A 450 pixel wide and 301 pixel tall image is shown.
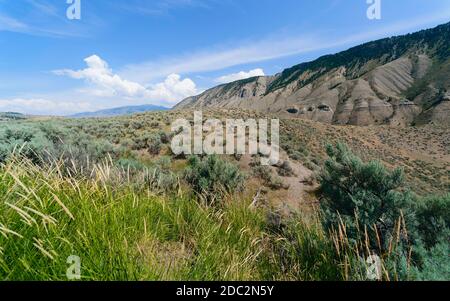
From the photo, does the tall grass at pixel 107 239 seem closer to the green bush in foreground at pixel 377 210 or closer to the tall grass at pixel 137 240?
the tall grass at pixel 137 240

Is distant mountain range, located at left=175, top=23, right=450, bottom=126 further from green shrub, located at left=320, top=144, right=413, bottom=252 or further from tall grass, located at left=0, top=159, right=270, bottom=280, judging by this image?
tall grass, located at left=0, top=159, right=270, bottom=280

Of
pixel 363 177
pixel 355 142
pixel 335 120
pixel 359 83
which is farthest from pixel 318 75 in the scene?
pixel 363 177

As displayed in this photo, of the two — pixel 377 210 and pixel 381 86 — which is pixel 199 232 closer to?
pixel 377 210

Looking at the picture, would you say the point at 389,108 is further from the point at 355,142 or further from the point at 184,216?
the point at 184,216

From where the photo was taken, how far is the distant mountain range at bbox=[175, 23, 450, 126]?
8841cm

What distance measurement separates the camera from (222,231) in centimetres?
396

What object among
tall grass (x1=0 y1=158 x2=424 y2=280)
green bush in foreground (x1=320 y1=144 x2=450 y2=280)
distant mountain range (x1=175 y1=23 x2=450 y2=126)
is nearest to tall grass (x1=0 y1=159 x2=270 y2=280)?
tall grass (x1=0 y1=158 x2=424 y2=280)

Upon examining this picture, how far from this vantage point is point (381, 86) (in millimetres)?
109312

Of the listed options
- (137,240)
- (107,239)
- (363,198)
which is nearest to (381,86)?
(363,198)

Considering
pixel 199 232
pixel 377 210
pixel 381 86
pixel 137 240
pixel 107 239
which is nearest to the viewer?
pixel 107 239

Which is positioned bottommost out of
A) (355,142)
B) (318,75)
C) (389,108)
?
(355,142)

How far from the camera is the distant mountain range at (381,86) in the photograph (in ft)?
290

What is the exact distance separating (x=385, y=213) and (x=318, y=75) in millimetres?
167593
